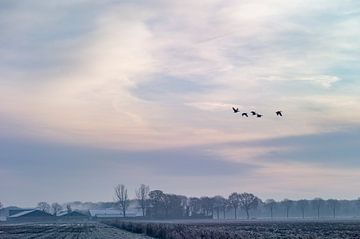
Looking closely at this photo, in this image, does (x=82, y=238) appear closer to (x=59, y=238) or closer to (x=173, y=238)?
(x=59, y=238)

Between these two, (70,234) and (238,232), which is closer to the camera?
(238,232)

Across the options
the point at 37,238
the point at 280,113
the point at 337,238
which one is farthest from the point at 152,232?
the point at 280,113

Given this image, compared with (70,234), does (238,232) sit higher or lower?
higher

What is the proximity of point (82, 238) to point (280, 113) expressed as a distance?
95.4 feet

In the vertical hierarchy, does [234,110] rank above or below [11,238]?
above

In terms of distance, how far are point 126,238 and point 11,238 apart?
42.2 feet

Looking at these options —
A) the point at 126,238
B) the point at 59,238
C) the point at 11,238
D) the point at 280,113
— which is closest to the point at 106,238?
the point at 126,238

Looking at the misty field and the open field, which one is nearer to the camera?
the misty field

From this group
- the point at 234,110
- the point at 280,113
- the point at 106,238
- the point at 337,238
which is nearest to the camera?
the point at 280,113

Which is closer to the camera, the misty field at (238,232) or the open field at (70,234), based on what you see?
the misty field at (238,232)

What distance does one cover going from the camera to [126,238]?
59.0 m

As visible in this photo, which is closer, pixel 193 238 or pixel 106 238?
pixel 193 238

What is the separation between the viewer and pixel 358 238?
169ft

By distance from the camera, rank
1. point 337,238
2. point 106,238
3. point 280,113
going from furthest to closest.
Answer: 1. point 106,238
2. point 337,238
3. point 280,113
